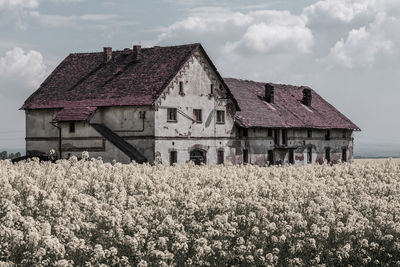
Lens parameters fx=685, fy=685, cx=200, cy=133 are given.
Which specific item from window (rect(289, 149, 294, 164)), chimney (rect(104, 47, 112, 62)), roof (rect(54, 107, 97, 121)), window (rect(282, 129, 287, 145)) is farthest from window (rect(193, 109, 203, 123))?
window (rect(289, 149, 294, 164))

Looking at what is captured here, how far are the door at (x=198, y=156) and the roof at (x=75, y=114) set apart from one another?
28.3 feet

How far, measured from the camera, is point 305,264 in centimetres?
1953

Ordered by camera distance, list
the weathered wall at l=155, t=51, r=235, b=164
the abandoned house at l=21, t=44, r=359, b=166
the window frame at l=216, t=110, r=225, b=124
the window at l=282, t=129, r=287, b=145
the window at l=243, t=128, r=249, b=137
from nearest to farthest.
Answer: the abandoned house at l=21, t=44, r=359, b=166, the weathered wall at l=155, t=51, r=235, b=164, the window frame at l=216, t=110, r=225, b=124, the window at l=243, t=128, r=249, b=137, the window at l=282, t=129, r=287, b=145

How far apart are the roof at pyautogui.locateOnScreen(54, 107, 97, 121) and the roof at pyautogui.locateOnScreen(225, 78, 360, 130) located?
14.1 meters

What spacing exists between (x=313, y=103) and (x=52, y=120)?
33609 millimetres

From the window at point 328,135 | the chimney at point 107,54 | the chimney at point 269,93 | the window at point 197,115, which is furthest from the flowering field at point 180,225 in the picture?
the window at point 328,135

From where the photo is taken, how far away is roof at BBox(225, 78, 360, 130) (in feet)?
210

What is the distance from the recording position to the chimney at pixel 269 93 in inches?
2763

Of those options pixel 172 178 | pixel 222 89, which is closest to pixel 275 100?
pixel 222 89

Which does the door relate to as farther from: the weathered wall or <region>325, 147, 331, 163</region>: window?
<region>325, 147, 331, 163</region>: window

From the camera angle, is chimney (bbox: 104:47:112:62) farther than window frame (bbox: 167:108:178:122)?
Yes

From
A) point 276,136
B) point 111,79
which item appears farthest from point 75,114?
point 276,136

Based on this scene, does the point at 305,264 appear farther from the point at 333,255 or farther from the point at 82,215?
the point at 82,215

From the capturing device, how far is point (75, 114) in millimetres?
54062
